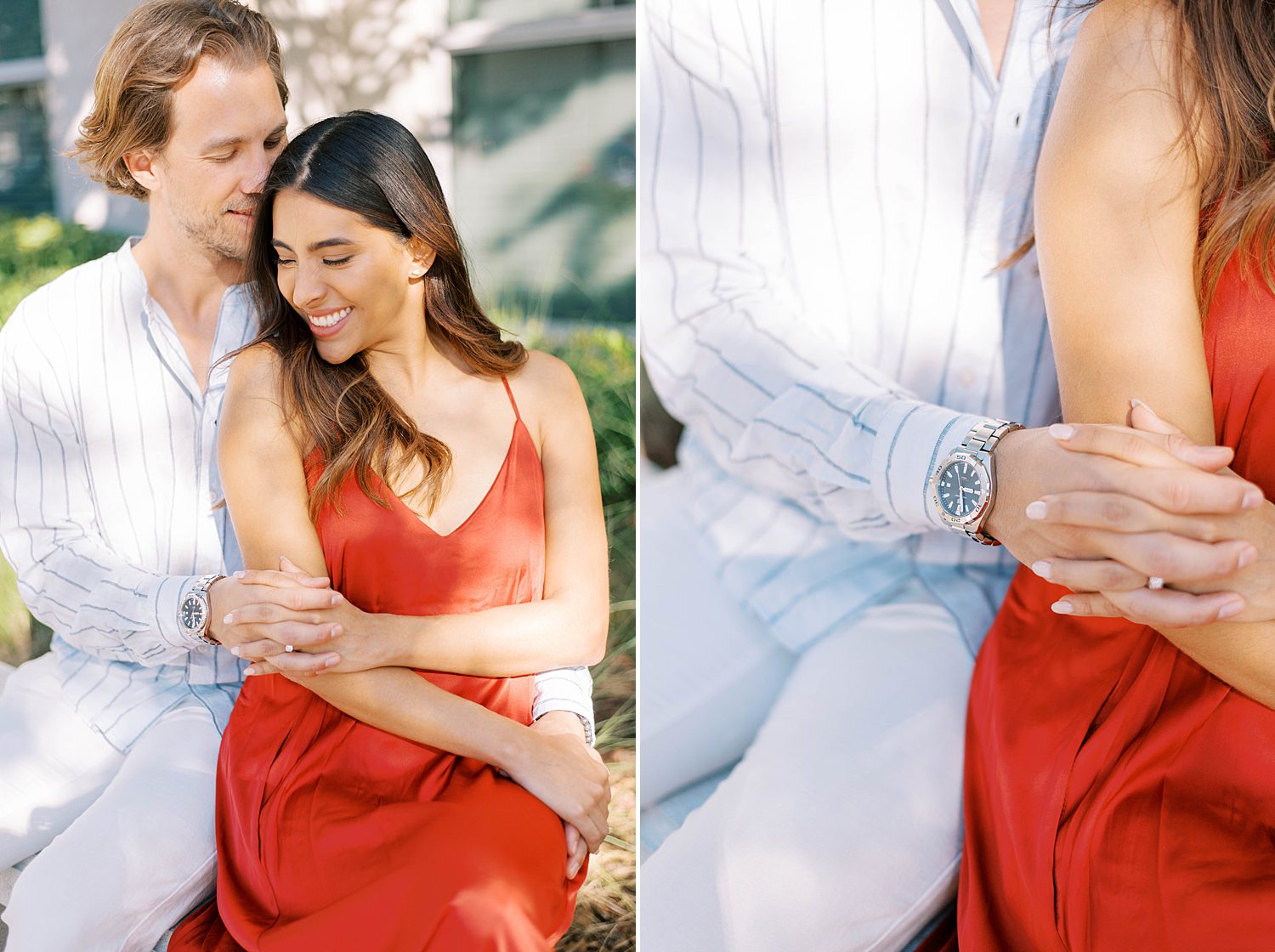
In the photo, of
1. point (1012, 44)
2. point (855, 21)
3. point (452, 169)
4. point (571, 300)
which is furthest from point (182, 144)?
point (1012, 44)

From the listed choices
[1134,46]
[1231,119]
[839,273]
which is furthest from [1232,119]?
[839,273]

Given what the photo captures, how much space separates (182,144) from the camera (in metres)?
1.42

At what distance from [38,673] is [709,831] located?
109 centimetres

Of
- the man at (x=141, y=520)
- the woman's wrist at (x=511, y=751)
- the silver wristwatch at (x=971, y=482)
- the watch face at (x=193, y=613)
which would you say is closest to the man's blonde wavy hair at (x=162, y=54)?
the man at (x=141, y=520)

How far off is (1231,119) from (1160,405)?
325 mm

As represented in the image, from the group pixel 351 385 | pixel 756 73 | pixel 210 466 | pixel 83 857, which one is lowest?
pixel 83 857

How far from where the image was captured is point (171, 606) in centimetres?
148

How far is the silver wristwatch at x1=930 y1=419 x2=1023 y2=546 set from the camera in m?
1.26

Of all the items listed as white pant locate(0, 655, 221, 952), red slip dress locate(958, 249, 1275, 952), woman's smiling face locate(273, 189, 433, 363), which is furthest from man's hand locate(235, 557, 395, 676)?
red slip dress locate(958, 249, 1275, 952)

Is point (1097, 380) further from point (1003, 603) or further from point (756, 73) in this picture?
point (756, 73)

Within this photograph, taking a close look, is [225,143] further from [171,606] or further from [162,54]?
[171,606]

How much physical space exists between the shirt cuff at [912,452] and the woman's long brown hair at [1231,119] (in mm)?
336

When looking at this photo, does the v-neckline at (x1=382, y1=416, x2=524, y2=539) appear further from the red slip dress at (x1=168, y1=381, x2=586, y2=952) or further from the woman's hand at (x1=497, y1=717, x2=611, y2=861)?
the woman's hand at (x1=497, y1=717, x2=611, y2=861)

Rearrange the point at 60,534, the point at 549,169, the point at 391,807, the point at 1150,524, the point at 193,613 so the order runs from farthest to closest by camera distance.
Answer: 1. the point at 549,169
2. the point at 60,534
3. the point at 193,613
4. the point at 391,807
5. the point at 1150,524
